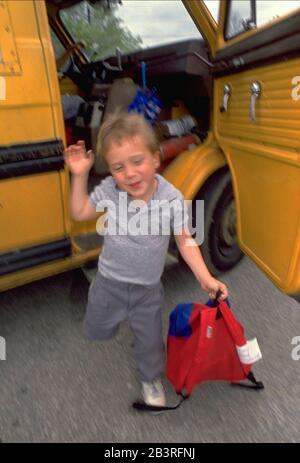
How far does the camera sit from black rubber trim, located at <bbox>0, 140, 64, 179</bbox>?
150cm

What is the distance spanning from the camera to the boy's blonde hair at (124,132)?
1224 mm

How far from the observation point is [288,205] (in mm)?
1547

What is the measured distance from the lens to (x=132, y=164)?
1234 millimetres

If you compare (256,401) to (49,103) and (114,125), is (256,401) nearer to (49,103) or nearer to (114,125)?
(114,125)

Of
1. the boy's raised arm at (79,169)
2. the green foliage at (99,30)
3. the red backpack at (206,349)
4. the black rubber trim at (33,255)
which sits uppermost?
the green foliage at (99,30)

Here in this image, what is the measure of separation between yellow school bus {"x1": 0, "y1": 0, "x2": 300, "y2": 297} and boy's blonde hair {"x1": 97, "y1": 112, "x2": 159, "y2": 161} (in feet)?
1.31

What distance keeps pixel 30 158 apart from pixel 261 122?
3.39ft

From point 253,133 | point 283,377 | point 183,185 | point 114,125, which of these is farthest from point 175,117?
point 283,377

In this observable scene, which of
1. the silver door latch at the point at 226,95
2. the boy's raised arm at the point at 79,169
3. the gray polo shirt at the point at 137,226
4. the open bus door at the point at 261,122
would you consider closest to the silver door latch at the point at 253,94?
the open bus door at the point at 261,122

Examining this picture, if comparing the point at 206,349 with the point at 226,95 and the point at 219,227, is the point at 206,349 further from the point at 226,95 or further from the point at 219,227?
the point at 226,95

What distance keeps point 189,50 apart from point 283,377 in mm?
1935

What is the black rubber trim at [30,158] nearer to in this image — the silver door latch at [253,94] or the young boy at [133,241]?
the young boy at [133,241]

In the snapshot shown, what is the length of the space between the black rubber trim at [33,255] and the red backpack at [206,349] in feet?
2.05

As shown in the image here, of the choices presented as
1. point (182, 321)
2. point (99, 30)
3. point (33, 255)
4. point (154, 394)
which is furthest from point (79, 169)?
point (99, 30)
